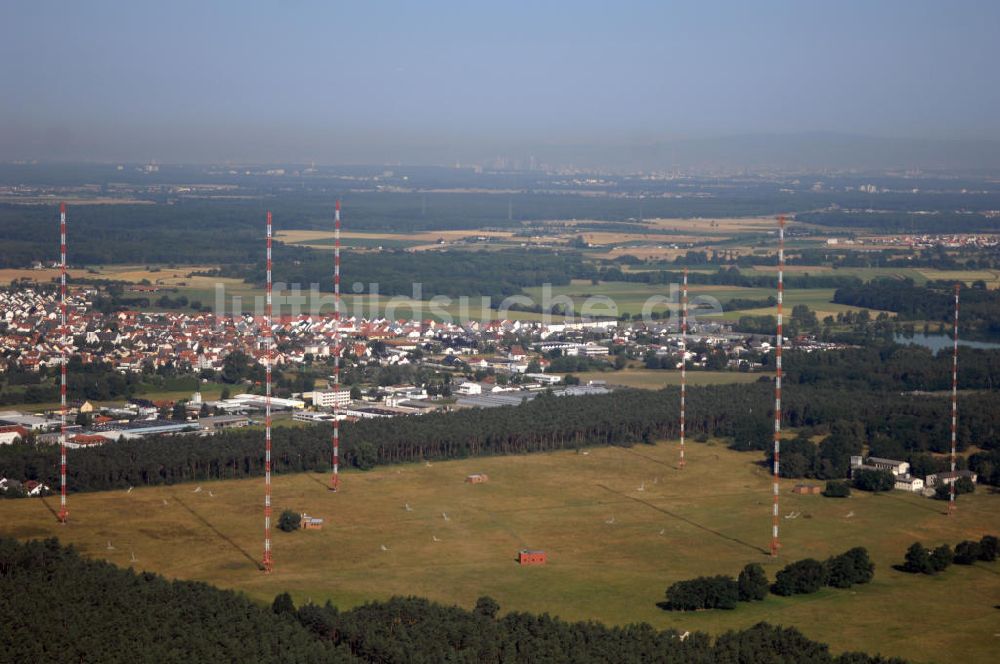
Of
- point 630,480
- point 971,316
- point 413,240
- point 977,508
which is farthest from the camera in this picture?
point 413,240


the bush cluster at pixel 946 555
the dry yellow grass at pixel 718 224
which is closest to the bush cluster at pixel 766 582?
the bush cluster at pixel 946 555

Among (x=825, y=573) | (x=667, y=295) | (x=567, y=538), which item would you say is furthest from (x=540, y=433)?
(x=667, y=295)

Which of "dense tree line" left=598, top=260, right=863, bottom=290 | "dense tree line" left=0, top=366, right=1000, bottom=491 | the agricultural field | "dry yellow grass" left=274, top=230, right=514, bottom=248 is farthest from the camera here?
"dry yellow grass" left=274, top=230, right=514, bottom=248

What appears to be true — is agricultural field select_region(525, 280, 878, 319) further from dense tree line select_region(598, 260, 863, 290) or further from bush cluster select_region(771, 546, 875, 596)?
bush cluster select_region(771, 546, 875, 596)

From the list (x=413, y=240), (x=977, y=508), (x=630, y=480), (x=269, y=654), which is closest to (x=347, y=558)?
(x=269, y=654)

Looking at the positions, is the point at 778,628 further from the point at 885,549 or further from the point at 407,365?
the point at 407,365

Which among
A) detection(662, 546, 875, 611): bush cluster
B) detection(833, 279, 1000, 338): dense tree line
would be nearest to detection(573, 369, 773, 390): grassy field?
detection(833, 279, 1000, 338): dense tree line

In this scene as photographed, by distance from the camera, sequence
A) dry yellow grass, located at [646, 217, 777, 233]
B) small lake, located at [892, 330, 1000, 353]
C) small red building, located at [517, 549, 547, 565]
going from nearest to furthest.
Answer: small red building, located at [517, 549, 547, 565] < small lake, located at [892, 330, 1000, 353] < dry yellow grass, located at [646, 217, 777, 233]
